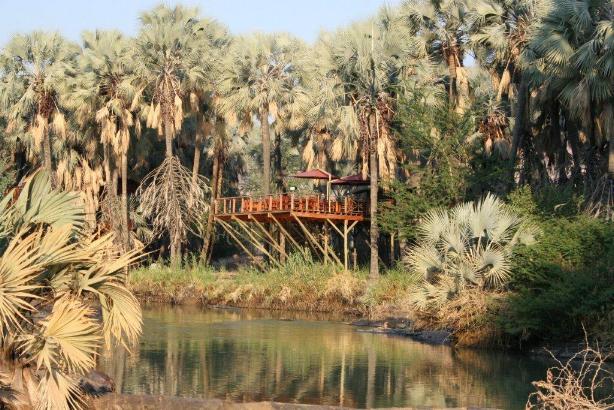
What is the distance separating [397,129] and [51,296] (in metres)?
27.9

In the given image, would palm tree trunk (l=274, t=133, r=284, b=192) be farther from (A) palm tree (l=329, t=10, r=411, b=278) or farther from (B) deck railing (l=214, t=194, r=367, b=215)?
(A) palm tree (l=329, t=10, r=411, b=278)

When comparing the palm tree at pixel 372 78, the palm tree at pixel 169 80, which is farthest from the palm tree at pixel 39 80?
the palm tree at pixel 372 78

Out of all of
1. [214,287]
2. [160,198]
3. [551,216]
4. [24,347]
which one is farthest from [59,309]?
[160,198]

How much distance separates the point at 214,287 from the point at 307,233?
4.45 meters

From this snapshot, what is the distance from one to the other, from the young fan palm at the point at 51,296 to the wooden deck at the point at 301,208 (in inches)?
1084

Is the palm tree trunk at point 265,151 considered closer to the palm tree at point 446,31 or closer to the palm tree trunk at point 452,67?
the palm tree at point 446,31

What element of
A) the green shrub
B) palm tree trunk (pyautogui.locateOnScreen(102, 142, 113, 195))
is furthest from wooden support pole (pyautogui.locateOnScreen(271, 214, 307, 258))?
the green shrub

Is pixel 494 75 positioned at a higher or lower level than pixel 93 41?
lower

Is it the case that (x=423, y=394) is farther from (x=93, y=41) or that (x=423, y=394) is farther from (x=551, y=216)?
(x=93, y=41)

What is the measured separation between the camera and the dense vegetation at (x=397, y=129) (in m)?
25.4

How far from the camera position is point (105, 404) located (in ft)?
44.3

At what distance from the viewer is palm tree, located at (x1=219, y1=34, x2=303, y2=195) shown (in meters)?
44.5

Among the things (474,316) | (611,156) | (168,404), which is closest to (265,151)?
(611,156)

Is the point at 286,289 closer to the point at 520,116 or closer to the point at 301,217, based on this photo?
the point at 301,217
